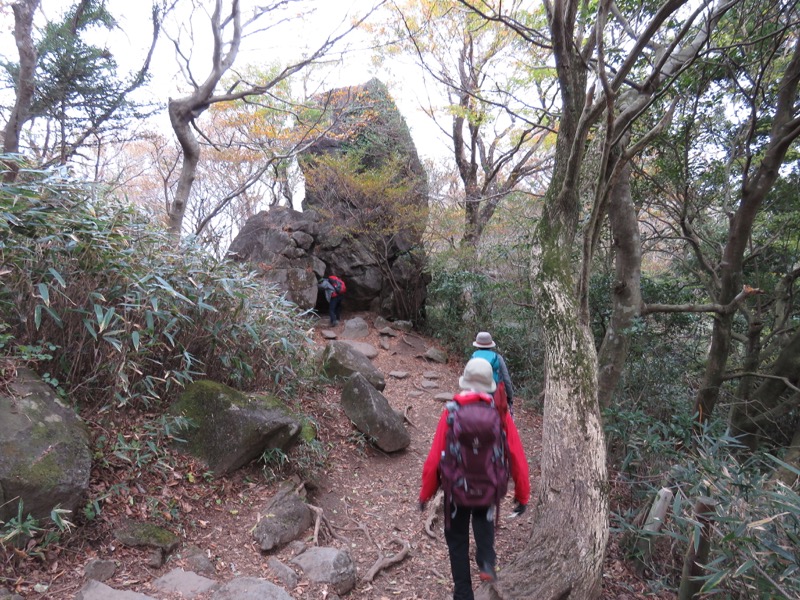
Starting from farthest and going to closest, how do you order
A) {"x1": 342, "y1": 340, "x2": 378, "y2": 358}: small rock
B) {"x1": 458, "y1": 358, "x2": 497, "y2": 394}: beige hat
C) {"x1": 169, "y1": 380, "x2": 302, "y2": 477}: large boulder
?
{"x1": 342, "y1": 340, "x2": 378, "y2": 358}: small rock → {"x1": 169, "y1": 380, "x2": 302, "y2": 477}: large boulder → {"x1": 458, "y1": 358, "x2": 497, "y2": 394}: beige hat

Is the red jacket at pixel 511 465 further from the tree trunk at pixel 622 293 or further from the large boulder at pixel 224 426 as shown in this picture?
the tree trunk at pixel 622 293

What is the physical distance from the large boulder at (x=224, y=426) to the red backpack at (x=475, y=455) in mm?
2198

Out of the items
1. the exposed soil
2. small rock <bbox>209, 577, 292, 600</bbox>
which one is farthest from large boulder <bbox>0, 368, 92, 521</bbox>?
small rock <bbox>209, 577, 292, 600</bbox>

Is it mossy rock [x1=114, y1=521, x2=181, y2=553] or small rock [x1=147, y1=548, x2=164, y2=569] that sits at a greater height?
mossy rock [x1=114, y1=521, x2=181, y2=553]

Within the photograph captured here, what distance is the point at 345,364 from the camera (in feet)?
22.8

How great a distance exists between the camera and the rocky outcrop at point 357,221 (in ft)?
36.5

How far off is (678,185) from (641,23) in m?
2.31

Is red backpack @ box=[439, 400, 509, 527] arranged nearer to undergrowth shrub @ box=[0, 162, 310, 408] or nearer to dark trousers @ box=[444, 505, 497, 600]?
dark trousers @ box=[444, 505, 497, 600]

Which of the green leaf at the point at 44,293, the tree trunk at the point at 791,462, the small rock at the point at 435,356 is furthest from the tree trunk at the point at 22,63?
the tree trunk at the point at 791,462

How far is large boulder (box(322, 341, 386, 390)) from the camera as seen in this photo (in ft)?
22.5

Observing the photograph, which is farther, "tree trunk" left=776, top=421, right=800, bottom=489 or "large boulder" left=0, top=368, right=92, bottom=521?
"tree trunk" left=776, top=421, right=800, bottom=489

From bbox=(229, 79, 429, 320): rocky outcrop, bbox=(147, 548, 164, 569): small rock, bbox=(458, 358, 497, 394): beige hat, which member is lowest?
bbox=(147, 548, 164, 569): small rock

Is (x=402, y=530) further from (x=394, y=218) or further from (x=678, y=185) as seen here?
(x=394, y=218)

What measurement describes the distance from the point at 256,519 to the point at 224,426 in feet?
2.80
